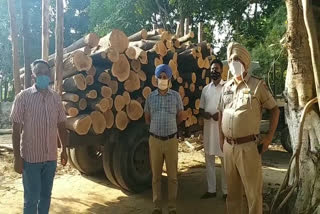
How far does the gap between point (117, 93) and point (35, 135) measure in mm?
1703

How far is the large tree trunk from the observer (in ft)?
13.4

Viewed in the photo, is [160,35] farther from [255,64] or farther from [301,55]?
[255,64]

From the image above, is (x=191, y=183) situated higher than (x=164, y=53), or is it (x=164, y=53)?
(x=164, y=53)

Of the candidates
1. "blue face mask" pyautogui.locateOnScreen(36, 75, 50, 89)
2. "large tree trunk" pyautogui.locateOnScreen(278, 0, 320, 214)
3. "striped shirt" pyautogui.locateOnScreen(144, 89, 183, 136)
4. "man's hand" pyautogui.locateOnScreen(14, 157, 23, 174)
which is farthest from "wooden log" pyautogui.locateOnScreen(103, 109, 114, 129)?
"large tree trunk" pyautogui.locateOnScreen(278, 0, 320, 214)

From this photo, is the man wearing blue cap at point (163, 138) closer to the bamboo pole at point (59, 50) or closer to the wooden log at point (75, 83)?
the wooden log at point (75, 83)

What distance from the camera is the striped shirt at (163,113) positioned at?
4383 millimetres

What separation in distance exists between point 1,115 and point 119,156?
1319 centimetres

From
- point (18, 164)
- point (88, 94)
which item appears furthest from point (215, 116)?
point (18, 164)

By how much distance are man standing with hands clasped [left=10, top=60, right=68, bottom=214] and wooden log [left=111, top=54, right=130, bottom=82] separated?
1407 mm

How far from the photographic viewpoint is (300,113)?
171 inches

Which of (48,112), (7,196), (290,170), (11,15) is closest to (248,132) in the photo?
(290,170)

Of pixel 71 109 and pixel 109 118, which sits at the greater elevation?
pixel 71 109

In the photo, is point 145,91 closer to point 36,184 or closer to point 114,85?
point 114,85

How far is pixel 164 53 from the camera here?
18.7 feet
